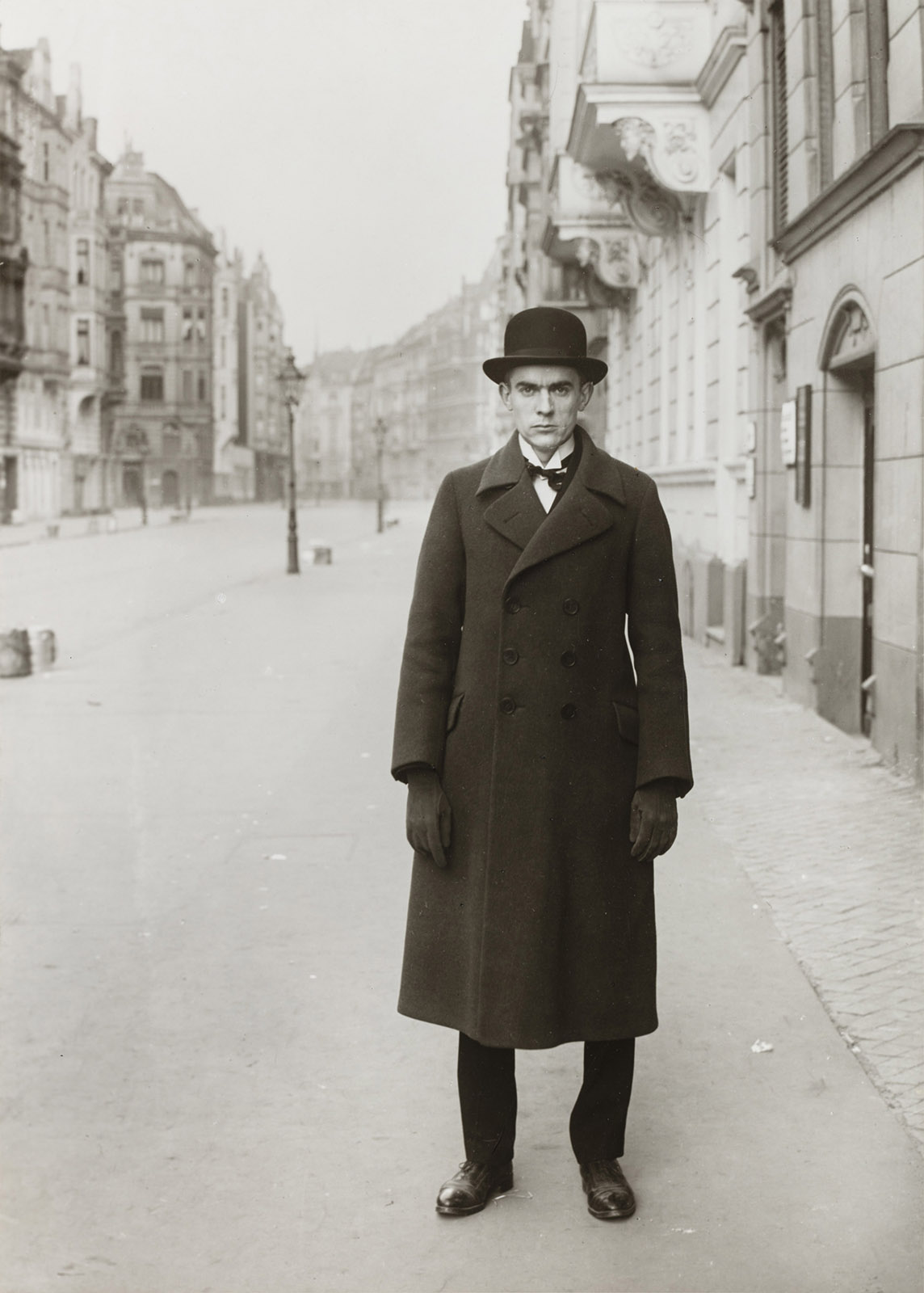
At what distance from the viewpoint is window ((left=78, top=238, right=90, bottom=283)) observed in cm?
6975

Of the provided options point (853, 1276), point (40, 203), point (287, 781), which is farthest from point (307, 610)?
point (40, 203)

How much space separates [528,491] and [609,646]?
16.1 inches

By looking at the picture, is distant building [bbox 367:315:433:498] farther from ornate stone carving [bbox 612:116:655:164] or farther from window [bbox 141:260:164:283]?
ornate stone carving [bbox 612:116:655:164]

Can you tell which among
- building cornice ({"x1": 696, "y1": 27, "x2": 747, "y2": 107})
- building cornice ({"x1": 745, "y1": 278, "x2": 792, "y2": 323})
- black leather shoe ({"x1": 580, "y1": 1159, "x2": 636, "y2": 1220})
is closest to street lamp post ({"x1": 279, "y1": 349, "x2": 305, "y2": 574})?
building cornice ({"x1": 696, "y1": 27, "x2": 747, "y2": 107})

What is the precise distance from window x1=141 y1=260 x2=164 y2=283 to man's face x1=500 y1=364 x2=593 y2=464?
7748 cm

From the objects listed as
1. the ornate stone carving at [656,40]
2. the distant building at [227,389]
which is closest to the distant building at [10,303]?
the distant building at [227,389]

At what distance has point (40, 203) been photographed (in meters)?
63.4

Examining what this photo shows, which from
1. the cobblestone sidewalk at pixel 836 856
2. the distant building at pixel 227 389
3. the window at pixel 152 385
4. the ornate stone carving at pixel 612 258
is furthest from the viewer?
the distant building at pixel 227 389

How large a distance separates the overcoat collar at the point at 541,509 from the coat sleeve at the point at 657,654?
0.12 m

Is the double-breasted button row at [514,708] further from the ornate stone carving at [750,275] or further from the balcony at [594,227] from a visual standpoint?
the balcony at [594,227]

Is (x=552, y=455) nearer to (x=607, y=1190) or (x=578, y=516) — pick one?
(x=578, y=516)

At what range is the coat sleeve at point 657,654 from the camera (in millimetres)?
3633

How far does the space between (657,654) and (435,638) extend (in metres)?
0.52

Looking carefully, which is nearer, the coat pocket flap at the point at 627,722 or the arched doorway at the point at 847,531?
the coat pocket flap at the point at 627,722
